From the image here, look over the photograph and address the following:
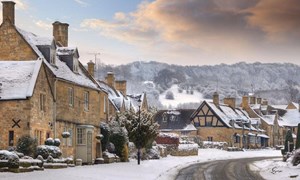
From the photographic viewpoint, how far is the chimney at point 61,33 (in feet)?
167

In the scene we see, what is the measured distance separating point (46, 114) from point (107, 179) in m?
10.9

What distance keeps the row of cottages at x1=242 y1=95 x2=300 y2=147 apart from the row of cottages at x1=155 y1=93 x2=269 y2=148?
46.3 feet

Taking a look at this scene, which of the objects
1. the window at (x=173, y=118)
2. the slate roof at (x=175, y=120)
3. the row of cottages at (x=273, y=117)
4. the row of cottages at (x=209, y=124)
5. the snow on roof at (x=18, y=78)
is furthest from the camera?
the row of cottages at (x=273, y=117)

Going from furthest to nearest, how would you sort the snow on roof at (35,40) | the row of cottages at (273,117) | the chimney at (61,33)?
the row of cottages at (273,117), the chimney at (61,33), the snow on roof at (35,40)

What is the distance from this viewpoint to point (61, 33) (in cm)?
5166

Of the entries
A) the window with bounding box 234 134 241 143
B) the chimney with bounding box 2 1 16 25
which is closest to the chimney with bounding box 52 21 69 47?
the chimney with bounding box 2 1 16 25

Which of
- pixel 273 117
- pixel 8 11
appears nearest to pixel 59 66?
pixel 8 11

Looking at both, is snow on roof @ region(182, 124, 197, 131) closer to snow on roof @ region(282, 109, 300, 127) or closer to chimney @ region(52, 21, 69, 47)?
snow on roof @ region(282, 109, 300, 127)

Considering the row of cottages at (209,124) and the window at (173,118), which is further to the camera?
the window at (173,118)

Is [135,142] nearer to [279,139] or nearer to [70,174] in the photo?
[70,174]

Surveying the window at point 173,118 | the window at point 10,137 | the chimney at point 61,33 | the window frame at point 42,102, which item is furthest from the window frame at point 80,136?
the window at point 173,118

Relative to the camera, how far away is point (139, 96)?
9069 cm

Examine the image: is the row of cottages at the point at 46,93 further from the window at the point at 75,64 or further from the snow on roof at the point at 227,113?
the snow on roof at the point at 227,113

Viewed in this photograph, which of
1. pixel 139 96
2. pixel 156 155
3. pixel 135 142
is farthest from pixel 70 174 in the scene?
pixel 139 96
